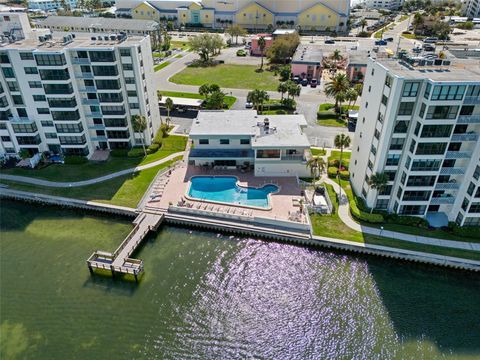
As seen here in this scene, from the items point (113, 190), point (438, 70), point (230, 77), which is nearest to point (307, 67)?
point (230, 77)

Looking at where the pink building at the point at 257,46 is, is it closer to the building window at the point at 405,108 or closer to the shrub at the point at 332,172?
the shrub at the point at 332,172

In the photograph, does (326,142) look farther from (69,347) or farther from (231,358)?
(69,347)

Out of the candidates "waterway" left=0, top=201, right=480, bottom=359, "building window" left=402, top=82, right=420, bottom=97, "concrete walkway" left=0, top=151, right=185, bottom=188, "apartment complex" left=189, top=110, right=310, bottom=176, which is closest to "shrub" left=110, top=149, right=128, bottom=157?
"concrete walkway" left=0, top=151, right=185, bottom=188

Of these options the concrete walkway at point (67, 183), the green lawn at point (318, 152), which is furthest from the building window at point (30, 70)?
the green lawn at point (318, 152)

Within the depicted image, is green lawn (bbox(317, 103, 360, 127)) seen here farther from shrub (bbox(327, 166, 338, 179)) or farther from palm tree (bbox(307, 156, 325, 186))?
palm tree (bbox(307, 156, 325, 186))

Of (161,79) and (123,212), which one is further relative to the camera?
(161,79)

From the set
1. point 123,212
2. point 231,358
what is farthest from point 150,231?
point 231,358
